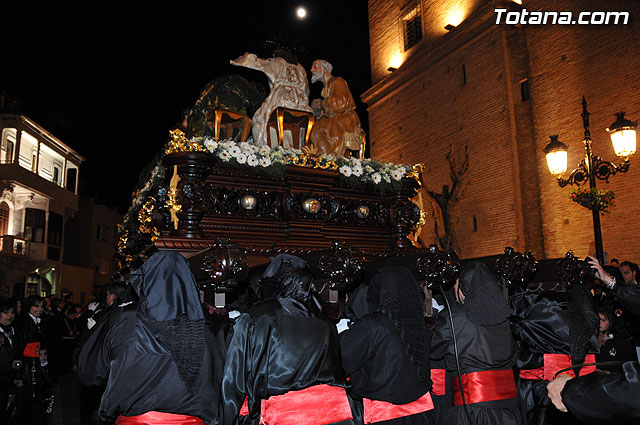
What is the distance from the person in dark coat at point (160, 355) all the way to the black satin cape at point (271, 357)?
154 mm

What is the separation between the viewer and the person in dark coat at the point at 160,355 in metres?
3.27

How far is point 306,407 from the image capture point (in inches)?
143

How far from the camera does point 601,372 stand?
92.4 inches

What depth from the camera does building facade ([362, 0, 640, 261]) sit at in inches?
545

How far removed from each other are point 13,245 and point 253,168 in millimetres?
23324

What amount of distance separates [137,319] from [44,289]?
97.0 ft

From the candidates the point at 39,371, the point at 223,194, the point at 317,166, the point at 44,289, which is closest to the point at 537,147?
the point at 317,166

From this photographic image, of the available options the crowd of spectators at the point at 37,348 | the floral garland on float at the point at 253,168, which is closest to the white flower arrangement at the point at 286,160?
the floral garland on float at the point at 253,168

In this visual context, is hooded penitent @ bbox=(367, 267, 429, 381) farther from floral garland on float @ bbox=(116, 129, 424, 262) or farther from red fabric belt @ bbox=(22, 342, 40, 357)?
red fabric belt @ bbox=(22, 342, 40, 357)

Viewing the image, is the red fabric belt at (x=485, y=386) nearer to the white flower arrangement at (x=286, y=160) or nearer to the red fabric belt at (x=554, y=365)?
the red fabric belt at (x=554, y=365)

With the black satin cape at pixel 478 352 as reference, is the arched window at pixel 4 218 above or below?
above

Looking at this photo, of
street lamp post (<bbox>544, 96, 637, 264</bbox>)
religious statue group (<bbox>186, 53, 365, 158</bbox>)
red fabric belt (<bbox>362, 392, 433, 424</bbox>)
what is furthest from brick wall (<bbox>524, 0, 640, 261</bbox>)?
red fabric belt (<bbox>362, 392, 433, 424</bbox>)

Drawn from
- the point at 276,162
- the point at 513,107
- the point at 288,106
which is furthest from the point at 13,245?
the point at 276,162

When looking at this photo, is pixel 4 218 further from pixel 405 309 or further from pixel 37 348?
pixel 405 309
